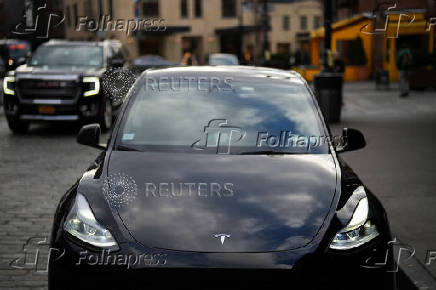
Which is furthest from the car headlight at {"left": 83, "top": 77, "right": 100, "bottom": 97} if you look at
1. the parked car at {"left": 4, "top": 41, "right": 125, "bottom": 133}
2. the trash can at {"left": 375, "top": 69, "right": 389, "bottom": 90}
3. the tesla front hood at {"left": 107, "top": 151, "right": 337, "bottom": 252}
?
the trash can at {"left": 375, "top": 69, "right": 389, "bottom": 90}

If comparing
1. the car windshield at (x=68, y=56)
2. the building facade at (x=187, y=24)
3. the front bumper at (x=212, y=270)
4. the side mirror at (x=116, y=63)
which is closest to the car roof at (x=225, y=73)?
the front bumper at (x=212, y=270)

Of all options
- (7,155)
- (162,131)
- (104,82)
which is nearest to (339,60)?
(104,82)

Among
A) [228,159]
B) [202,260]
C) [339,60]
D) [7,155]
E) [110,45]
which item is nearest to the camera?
[202,260]

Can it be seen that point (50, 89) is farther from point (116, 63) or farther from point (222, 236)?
point (222, 236)

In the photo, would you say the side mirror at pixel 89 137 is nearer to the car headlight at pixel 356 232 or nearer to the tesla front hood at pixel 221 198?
the tesla front hood at pixel 221 198

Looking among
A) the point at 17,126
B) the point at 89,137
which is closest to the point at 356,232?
the point at 89,137

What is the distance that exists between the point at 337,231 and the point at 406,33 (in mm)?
33211

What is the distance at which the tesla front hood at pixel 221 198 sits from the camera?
370 cm

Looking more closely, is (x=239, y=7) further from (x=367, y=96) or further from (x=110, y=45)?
(x=110, y=45)

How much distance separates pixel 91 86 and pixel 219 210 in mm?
11236

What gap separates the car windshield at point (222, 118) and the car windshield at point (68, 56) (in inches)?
422

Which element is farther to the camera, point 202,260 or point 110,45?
point 110,45

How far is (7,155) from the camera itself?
11906 mm

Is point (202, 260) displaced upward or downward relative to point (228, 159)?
downward
